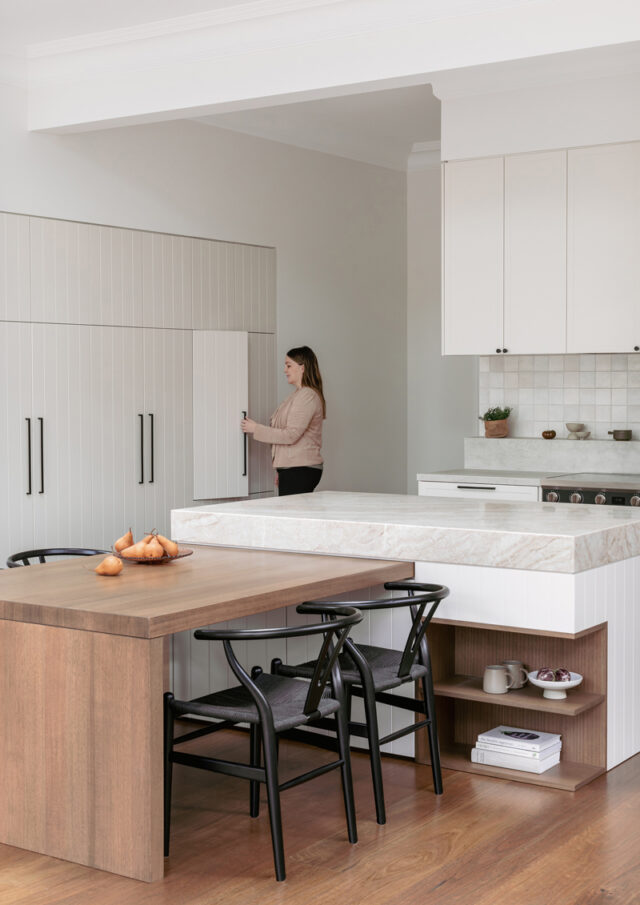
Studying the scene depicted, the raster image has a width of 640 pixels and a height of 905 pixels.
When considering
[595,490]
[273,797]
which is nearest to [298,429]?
[595,490]

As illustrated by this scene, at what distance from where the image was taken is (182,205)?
6.54m

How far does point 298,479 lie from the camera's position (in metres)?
6.85

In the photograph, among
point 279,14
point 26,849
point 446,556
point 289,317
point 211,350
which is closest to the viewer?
point 26,849

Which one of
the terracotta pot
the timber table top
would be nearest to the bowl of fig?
the timber table top

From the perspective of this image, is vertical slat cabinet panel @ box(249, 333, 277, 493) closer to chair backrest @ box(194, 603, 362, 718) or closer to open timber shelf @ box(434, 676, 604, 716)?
open timber shelf @ box(434, 676, 604, 716)

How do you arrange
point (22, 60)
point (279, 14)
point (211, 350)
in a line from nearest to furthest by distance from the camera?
point (279, 14), point (22, 60), point (211, 350)

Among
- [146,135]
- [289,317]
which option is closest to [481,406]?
[289,317]

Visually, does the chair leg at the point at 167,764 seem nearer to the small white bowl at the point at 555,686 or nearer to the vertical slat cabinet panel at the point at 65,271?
the small white bowl at the point at 555,686

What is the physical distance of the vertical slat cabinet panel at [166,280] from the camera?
250 inches

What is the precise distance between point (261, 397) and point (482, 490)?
1.63 meters

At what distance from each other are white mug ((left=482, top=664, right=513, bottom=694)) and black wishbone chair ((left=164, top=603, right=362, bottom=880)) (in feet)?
2.26

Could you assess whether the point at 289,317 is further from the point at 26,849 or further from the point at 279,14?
the point at 26,849

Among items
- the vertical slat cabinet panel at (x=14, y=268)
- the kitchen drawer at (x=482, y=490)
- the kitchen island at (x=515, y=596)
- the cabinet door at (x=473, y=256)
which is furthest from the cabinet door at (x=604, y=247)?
the vertical slat cabinet panel at (x=14, y=268)

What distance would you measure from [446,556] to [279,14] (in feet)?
8.14
